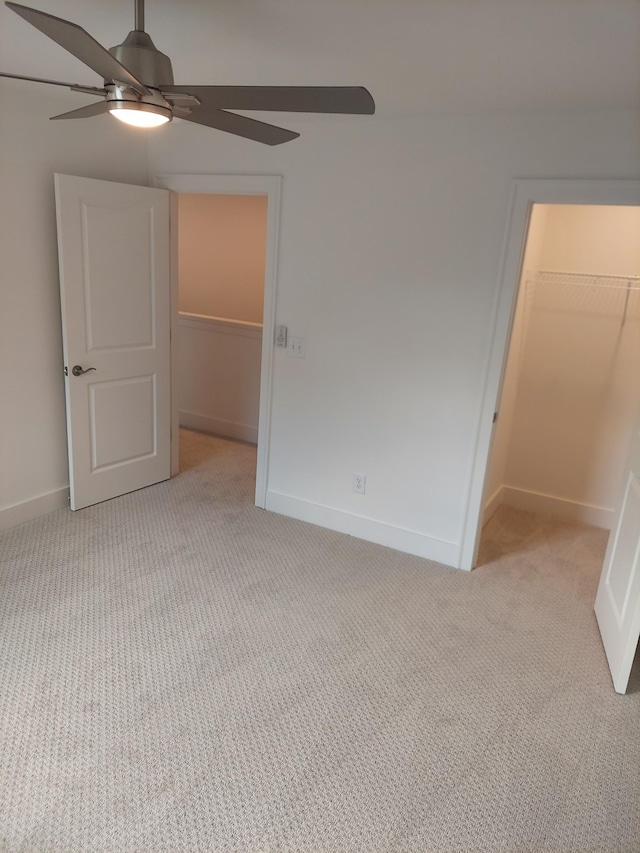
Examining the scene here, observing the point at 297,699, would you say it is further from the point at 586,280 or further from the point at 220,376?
the point at 220,376

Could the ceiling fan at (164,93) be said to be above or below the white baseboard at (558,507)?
above

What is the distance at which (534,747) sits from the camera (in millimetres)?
2090

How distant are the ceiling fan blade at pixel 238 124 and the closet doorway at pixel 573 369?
209 centimetres

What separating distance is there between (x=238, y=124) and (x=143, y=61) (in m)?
0.32

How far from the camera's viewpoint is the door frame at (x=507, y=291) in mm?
2539

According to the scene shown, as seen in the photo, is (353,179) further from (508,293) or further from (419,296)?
(508,293)

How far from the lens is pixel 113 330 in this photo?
3.52 m

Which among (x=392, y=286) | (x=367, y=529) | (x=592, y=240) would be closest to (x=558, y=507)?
(x=367, y=529)

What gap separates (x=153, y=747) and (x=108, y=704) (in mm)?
278

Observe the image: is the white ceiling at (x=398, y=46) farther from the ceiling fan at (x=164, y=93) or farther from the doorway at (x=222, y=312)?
the doorway at (x=222, y=312)

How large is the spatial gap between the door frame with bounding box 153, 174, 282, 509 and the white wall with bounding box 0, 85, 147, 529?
0.34 m

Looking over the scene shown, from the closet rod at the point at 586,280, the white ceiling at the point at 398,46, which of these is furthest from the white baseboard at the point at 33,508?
the closet rod at the point at 586,280

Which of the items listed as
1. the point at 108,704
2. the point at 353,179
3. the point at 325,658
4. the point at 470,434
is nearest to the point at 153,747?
the point at 108,704

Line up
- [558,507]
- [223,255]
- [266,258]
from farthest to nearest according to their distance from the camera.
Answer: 1. [223,255]
2. [558,507]
3. [266,258]
